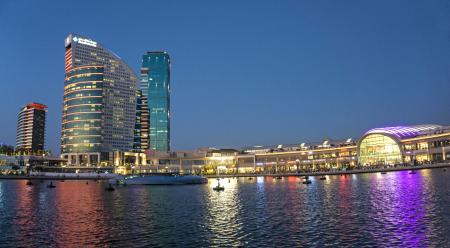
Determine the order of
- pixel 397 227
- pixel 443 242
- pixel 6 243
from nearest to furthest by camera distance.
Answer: pixel 443 242 → pixel 6 243 → pixel 397 227

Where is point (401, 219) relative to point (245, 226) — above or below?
above

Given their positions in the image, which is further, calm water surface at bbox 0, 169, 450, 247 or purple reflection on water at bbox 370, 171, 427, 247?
calm water surface at bbox 0, 169, 450, 247

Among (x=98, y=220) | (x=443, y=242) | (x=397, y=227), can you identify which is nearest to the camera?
(x=443, y=242)

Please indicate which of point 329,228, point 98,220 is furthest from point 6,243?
point 329,228

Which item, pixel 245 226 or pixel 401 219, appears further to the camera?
pixel 401 219

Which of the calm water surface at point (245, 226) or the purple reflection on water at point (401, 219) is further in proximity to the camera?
the calm water surface at point (245, 226)

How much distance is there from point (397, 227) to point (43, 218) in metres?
40.8

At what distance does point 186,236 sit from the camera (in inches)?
1373

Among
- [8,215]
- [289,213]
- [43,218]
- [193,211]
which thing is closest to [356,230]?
[289,213]

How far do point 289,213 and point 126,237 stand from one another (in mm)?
21647

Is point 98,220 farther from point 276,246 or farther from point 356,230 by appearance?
point 356,230

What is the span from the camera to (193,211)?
177 feet

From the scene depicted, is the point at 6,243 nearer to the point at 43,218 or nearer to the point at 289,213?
the point at 43,218

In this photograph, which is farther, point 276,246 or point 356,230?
point 356,230
